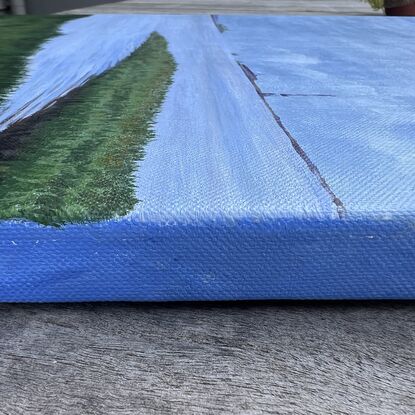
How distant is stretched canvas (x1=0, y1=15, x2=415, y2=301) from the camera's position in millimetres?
799

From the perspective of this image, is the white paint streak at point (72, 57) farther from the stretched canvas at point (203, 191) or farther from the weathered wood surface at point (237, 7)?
the weathered wood surface at point (237, 7)

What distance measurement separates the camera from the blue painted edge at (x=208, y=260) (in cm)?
79

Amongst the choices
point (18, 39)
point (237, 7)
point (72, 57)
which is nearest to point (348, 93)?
point (72, 57)

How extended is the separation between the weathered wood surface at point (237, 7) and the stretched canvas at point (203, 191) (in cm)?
323

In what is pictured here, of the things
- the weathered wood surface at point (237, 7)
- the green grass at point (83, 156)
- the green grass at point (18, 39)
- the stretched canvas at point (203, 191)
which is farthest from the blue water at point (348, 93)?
the weathered wood surface at point (237, 7)

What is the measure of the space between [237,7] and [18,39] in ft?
10.2

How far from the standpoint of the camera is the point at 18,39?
2.10 metres

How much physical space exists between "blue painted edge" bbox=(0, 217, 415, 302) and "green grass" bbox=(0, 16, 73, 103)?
690 millimetres

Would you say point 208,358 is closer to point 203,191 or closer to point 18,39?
point 203,191

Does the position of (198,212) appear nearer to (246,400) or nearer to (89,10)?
(246,400)

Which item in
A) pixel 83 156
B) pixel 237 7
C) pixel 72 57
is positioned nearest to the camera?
pixel 83 156

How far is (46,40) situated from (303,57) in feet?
3.31

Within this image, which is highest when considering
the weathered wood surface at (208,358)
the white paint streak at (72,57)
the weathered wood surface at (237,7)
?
the weathered wood surface at (237,7)

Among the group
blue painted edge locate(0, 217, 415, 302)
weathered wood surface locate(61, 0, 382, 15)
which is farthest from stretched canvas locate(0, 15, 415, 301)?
weathered wood surface locate(61, 0, 382, 15)
